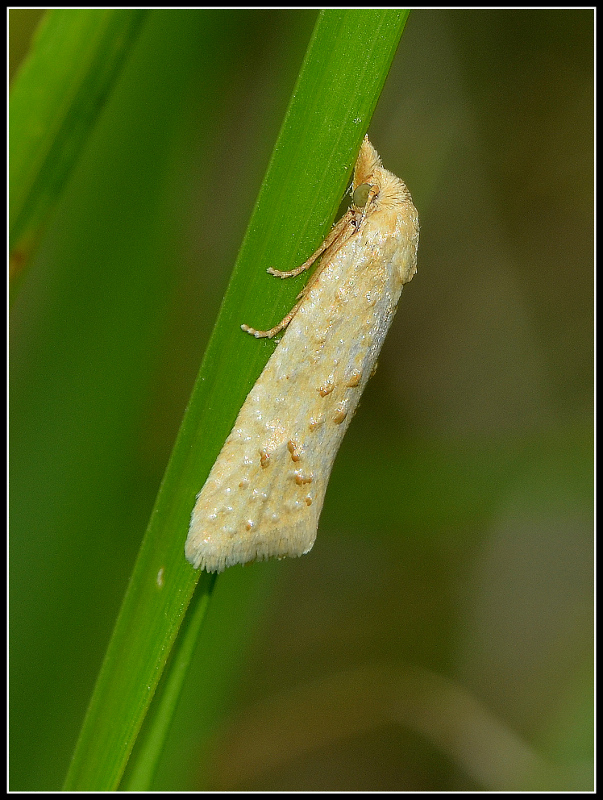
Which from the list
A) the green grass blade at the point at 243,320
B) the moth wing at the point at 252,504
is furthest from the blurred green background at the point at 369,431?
the green grass blade at the point at 243,320

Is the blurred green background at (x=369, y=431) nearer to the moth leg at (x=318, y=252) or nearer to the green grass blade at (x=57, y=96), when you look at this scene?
the green grass blade at (x=57, y=96)

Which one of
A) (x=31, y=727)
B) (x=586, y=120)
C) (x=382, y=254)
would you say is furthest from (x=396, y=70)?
(x=31, y=727)

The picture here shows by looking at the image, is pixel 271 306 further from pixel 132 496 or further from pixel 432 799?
pixel 432 799

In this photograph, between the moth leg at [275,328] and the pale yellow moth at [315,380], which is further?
the pale yellow moth at [315,380]

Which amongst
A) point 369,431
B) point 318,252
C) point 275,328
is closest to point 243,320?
point 275,328

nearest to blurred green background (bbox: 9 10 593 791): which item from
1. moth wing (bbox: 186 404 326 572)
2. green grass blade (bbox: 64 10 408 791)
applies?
moth wing (bbox: 186 404 326 572)

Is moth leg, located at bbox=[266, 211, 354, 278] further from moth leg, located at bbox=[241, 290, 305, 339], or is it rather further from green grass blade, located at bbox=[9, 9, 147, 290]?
green grass blade, located at bbox=[9, 9, 147, 290]
